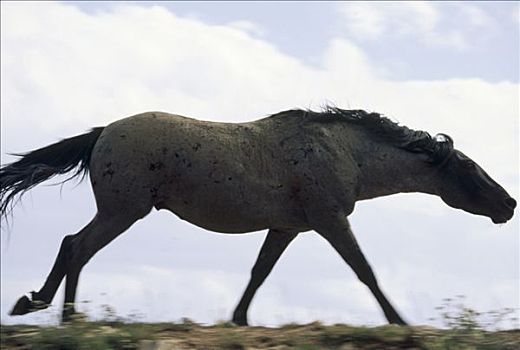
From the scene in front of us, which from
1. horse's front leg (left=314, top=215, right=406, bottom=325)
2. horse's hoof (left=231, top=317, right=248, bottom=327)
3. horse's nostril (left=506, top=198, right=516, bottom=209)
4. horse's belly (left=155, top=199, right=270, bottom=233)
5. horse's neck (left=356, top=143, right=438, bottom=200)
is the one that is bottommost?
horse's hoof (left=231, top=317, right=248, bottom=327)

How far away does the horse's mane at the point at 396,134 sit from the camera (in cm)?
1058

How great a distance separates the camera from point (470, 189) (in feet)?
35.0

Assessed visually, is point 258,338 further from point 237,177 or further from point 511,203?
point 511,203

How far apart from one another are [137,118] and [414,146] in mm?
2532

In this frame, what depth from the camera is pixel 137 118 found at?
10117 millimetres

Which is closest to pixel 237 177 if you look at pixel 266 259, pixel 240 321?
pixel 266 259

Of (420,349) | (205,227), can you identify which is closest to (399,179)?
(205,227)

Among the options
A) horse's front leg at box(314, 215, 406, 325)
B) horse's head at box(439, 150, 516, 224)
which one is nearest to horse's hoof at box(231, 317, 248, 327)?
horse's front leg at box(314, 215, 406, 325)

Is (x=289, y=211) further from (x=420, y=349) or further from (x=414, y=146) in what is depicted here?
(x=420, y=349)

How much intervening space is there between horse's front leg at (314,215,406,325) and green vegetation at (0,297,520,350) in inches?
44.7

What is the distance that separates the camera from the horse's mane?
10578 millimetres

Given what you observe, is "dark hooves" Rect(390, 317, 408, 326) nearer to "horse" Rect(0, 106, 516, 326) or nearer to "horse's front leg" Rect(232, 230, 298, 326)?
"horse" Rect(0, 106, 516, 326)

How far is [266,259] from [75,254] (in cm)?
178

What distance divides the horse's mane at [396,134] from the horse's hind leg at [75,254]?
193 centimetres
